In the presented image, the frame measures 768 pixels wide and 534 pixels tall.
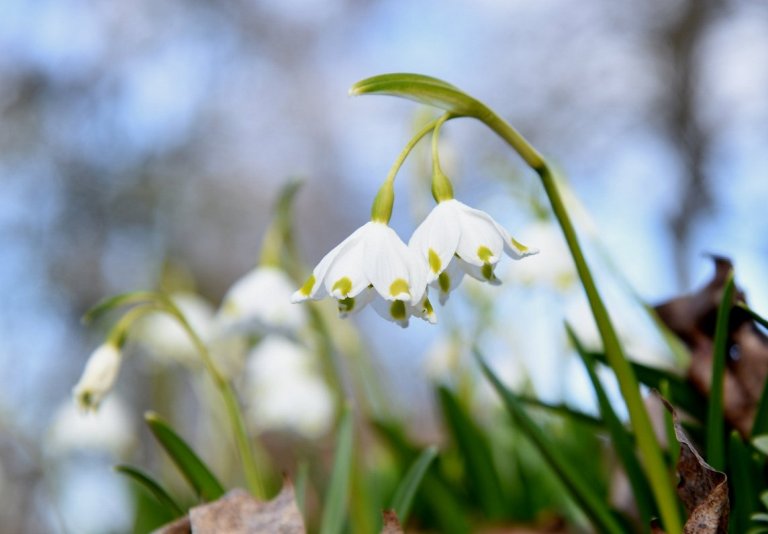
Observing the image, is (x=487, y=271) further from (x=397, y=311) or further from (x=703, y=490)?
(x=703, y=490)

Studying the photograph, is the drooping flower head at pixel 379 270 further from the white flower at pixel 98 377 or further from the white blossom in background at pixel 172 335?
the white blossom in background at pixel 172 335

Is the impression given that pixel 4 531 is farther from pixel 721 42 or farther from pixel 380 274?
pixel 721 42

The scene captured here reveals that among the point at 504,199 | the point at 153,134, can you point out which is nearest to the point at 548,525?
the point at 504,199

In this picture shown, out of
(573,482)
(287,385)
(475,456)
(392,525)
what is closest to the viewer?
(392,525)

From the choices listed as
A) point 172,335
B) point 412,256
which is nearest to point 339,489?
point 412,256

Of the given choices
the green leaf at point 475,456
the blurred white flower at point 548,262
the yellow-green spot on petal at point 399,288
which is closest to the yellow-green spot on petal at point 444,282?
the yellow-green spot on petal at point 399,288

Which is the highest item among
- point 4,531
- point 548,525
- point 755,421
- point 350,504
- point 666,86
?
point 666,86

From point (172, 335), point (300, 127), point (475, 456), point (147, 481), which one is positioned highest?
point (300, 127)
